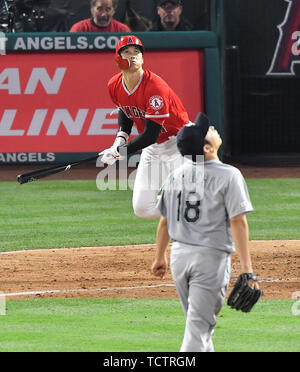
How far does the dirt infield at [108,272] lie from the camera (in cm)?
935

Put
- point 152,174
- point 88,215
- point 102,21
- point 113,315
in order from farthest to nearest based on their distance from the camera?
point 102,21, point 88,215, point 152,174, point 113,315

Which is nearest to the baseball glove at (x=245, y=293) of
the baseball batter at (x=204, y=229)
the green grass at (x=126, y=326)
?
the baseball batter at (x=204, y=229)

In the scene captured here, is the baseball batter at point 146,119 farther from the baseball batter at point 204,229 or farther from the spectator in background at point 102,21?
the spectator in background at point 102,21

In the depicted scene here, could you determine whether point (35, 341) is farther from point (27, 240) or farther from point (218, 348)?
point (27, 240)

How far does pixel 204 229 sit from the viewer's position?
5.81m

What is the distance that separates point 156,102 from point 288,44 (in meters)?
9.00

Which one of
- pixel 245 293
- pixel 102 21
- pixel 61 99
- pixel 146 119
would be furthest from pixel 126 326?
pixel 102 21

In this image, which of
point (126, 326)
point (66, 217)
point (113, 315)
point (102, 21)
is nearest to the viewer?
point (126, 326)

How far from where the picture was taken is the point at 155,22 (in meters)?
17.7

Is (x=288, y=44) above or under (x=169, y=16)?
under

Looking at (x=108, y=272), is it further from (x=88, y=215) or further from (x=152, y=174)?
(x=88, y=215)

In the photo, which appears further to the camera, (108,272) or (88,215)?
(88,215)

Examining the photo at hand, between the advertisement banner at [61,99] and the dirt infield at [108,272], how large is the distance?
5902 millimetres

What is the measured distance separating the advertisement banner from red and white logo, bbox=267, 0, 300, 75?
1.55m
